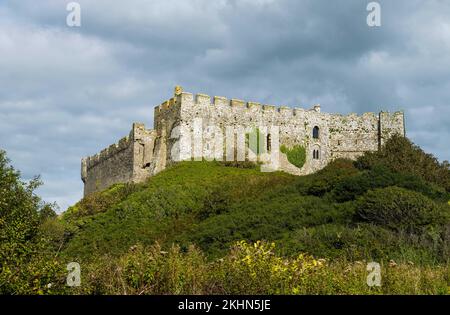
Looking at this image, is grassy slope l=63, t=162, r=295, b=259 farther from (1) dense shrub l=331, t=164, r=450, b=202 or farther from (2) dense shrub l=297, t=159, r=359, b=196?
(1) dense shrub l=331, t=164, r=450, b=202

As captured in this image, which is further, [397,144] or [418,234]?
[397,144]

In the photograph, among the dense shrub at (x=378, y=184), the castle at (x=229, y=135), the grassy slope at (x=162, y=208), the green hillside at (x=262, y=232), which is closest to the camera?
the green hillside at (x=262, y=232)

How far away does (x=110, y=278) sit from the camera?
38.5 feet

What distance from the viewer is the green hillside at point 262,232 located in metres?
11.7

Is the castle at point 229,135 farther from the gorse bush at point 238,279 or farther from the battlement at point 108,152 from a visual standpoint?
the gorse bush at point 238,279

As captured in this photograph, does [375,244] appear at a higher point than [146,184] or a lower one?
lower

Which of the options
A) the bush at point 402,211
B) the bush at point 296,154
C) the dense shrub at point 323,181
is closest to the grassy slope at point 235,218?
the dense shrub at point 323,181

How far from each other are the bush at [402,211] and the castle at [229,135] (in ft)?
71.6

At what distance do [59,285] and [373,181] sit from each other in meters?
18.8

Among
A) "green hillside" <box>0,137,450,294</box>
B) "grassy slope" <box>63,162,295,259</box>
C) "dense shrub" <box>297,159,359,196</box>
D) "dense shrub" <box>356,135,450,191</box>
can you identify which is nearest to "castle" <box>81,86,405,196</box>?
"green hillside" <box>0,137,450,294</box>

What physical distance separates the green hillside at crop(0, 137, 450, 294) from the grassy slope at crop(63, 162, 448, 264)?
72mm

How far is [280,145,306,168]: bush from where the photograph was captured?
48031mm

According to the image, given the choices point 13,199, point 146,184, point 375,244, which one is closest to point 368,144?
point 146,184

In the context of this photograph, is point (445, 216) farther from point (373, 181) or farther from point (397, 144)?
point (397, 144)
